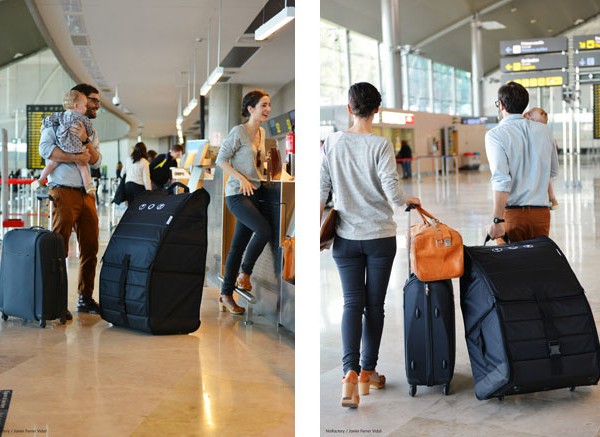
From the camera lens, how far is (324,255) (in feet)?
25.3

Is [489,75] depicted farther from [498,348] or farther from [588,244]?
[498,348]

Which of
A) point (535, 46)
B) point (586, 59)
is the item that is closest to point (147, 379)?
point (586, 59)

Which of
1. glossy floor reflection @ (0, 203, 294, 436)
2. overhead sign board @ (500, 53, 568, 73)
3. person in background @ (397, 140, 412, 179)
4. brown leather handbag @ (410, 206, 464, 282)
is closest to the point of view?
glossy floor reflection @ (0, 203, 294, 436)

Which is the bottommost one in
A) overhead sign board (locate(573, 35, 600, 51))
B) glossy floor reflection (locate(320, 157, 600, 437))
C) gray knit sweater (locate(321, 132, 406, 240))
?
glossy floor reflection (locate(320, 157, 600, 437))

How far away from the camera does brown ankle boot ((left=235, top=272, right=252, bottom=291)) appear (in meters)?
4.50

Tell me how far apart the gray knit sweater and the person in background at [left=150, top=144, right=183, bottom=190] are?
1.50 meters

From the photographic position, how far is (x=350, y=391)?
2.99m

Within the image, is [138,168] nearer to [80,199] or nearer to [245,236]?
[80,199]

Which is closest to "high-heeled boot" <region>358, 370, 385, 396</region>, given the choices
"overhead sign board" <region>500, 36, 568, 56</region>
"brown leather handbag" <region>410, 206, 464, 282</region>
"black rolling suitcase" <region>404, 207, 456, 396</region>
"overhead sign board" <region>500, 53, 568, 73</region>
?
"black rolling suitcase" <region>404, 207, 456, 396</region>

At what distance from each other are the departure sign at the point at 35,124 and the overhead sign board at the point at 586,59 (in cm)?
1494

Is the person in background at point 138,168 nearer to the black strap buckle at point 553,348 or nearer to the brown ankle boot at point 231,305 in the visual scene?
the brown ankle boot at point 231,305

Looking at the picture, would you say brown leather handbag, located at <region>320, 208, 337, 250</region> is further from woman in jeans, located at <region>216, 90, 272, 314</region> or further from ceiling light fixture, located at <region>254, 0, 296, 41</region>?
woman in jeans, located at <region>216, 90, 272, 314</region>

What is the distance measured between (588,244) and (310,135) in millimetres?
6068

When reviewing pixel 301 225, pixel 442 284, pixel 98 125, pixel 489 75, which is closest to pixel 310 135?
pixel 301 225
